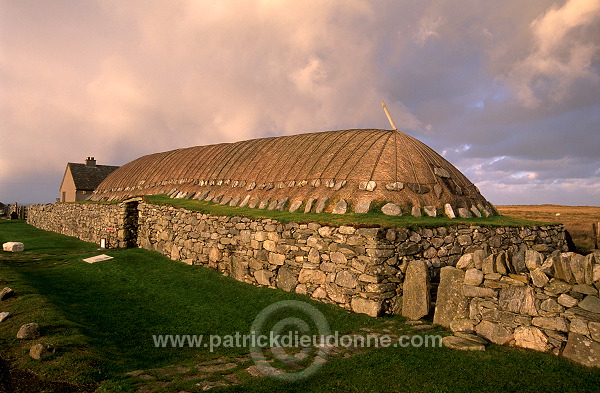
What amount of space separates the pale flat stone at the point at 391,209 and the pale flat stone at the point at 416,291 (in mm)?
2689

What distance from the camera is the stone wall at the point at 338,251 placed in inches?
333

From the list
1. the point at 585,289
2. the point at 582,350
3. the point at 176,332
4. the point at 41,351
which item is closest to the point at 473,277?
the point at 585,289

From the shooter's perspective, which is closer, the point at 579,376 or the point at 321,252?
the point at 579,376

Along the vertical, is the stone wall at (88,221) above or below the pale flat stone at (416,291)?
above

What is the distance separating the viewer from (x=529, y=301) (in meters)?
5.94

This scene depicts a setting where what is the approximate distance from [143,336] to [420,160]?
440 inches

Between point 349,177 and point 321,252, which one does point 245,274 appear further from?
point 349,177

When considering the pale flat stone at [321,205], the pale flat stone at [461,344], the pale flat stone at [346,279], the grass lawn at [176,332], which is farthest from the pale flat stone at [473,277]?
the pale flat stone at [321,205]

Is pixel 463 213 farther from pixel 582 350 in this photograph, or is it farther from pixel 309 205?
pixel 582 350

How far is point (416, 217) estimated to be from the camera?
10680mm

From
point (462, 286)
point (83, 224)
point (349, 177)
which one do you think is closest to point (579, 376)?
point (462, 286)

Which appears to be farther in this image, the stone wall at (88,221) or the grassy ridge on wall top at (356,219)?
the stone wall at (88,221)

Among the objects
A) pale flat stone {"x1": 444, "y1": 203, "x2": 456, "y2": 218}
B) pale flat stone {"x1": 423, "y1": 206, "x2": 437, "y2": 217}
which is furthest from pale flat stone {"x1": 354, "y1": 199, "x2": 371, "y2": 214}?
pale flat stone {"x1": 444, "y1": 203, "x2": 456, "y2": 218}

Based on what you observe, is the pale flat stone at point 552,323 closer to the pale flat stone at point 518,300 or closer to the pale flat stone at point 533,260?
the pale flat stone at point 518,300
